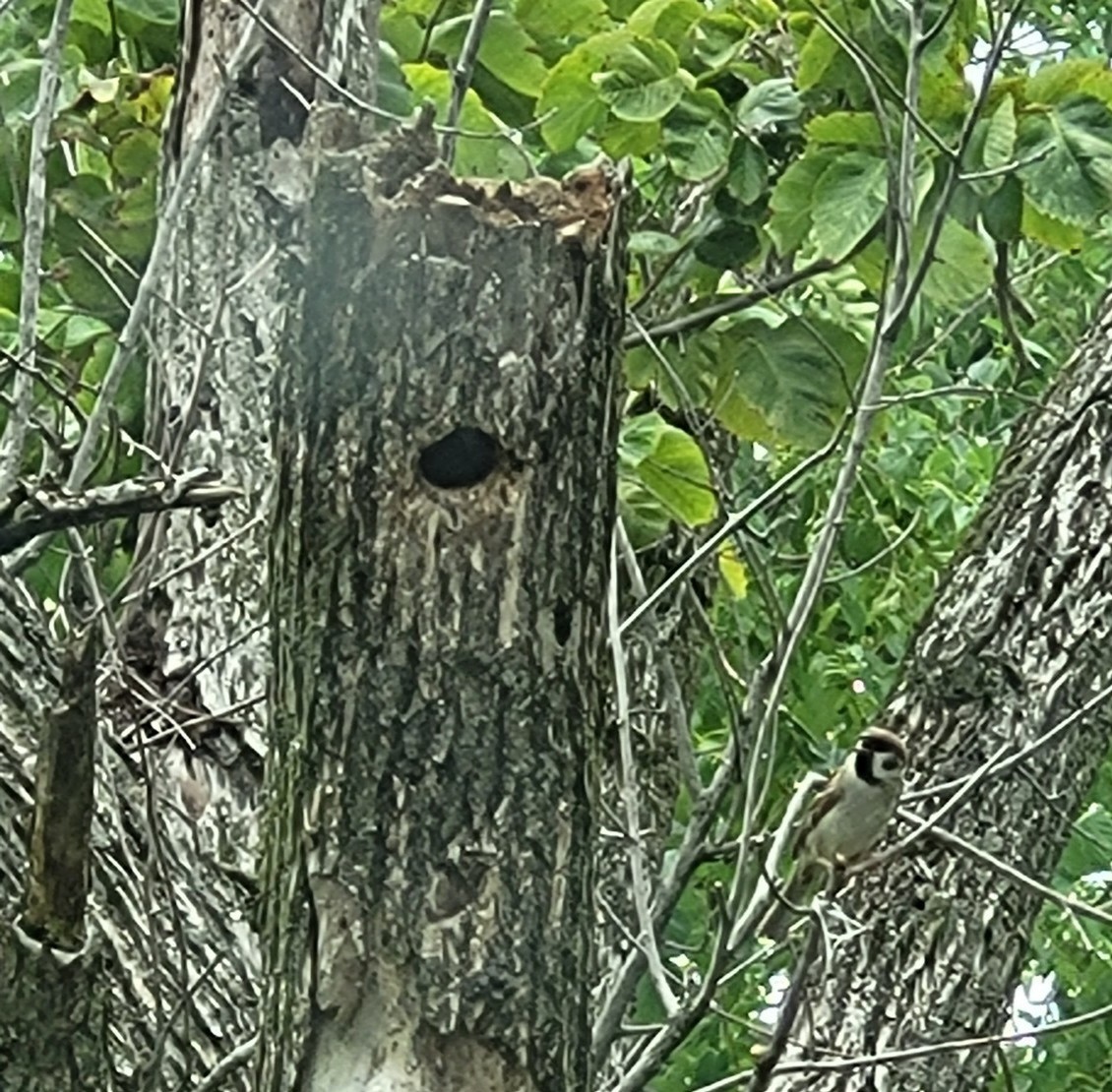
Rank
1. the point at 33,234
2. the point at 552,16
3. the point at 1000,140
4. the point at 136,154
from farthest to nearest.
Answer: the point at 552,16, the point at 136,154, the point at 1000,140, the point at 33,234

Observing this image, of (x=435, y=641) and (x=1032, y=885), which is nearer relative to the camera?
(x=435, y=641)

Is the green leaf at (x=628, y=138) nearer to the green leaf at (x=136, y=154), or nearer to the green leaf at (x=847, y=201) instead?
the green leaf at (x=847, y=201)

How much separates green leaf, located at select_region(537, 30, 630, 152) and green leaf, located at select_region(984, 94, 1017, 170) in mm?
594

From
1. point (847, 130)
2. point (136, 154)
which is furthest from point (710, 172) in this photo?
point (136, 154)

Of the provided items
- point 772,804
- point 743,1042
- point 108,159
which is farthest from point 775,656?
point 743,1042

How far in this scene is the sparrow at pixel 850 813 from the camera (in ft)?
11.4

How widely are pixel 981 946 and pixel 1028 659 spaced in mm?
443

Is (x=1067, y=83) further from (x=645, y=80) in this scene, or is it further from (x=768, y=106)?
(x=645, y=80)

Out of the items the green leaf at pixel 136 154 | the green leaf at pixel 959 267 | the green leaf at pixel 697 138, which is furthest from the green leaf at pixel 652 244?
the green leaf at pixel 136 154

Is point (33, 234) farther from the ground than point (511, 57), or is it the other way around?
point (511, 57)

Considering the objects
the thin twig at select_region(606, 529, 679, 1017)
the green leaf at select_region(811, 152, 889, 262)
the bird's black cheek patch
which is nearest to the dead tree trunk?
the bird's black cheek patch

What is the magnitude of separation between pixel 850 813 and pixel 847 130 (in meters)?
1.15

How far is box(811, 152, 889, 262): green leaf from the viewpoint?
9.95 ft

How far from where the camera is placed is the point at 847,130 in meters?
3.11
